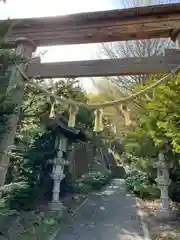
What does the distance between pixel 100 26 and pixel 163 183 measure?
4.68 metres

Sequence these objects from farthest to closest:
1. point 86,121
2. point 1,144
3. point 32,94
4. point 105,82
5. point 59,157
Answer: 1. point 105,82
2. point 86,121
3. point 59,157
4. point 32,94
5. point 1,144

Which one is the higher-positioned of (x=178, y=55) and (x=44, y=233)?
(x=178, y=55)

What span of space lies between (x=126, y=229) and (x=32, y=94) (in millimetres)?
3864

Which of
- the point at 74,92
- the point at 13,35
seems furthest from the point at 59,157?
the point at 13,35

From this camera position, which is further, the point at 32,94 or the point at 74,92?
the point at 74,92

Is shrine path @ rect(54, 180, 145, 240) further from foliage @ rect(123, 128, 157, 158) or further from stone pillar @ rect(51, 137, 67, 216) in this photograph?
foliage @ rect(123, 128, 157, 158)

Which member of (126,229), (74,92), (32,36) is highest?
(74,92)

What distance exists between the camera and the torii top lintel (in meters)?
3.35

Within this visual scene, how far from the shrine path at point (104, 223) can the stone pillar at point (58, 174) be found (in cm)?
56

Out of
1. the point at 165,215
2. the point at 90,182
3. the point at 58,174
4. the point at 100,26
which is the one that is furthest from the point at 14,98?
the point at 90,182

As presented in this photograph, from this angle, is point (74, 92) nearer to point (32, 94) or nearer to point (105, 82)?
point (105, 82)

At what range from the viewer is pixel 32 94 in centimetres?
455

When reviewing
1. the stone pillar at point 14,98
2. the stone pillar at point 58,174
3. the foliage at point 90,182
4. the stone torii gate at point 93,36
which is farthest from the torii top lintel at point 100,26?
the foliage at point 90,182

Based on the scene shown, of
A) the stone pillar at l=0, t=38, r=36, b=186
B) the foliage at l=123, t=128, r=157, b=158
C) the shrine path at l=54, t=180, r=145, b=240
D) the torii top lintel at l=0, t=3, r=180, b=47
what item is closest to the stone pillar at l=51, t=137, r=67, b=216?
the shrine path at l=54, t=180, r=145, b=240
